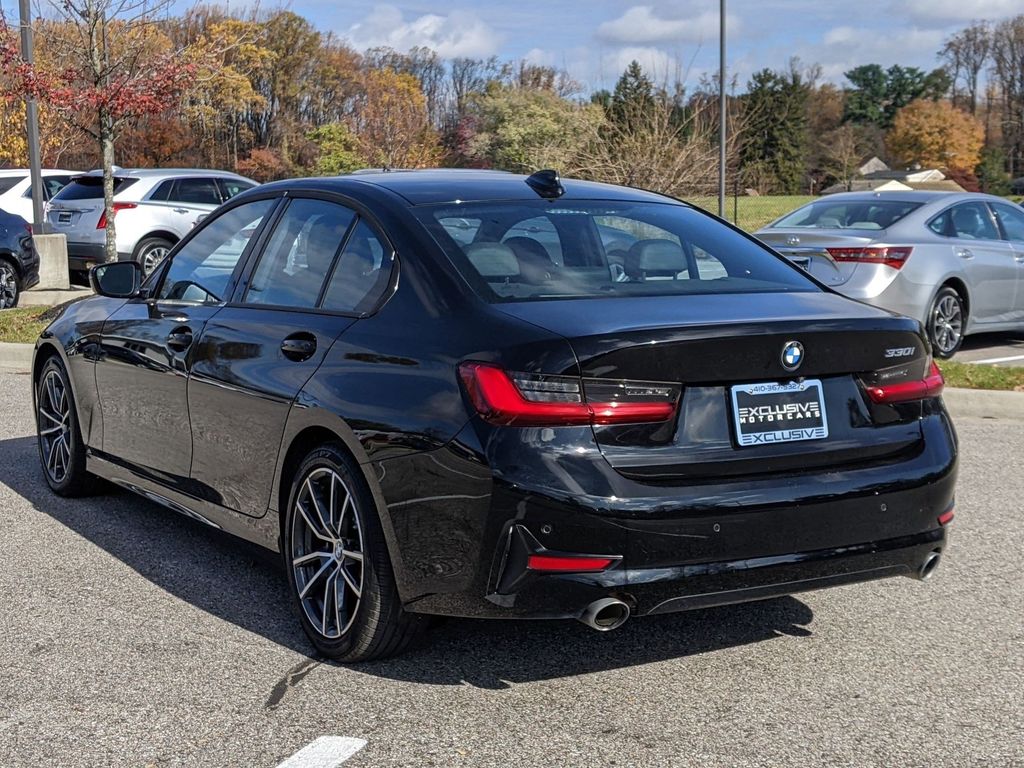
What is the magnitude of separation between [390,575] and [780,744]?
49.4 inches

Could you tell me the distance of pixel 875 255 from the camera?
37.9 feet

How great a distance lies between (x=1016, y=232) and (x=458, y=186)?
31.8 feet

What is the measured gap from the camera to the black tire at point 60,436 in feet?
21.8

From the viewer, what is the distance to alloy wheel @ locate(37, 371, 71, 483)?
676cm

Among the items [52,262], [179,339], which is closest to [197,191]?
[52,262]

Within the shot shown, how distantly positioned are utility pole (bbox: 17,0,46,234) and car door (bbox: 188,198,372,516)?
12.4 metres

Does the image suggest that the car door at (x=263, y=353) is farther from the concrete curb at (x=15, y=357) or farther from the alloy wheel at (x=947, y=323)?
the alloy wheel at (x=947, y=323)

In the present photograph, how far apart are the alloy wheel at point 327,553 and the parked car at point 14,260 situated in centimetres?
1314

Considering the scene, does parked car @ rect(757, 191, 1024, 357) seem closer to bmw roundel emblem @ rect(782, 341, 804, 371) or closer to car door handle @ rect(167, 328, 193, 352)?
car door handle @ rect(167, 328, 193, 352)

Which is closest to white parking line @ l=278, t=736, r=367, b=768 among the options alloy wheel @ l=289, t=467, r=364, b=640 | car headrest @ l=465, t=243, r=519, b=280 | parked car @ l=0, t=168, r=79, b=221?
alloy wheel @ l=289, t=467, r=364, b=640

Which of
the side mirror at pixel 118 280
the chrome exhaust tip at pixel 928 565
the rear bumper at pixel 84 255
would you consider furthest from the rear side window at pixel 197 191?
the chrome exhaust tip at pixel 928 565

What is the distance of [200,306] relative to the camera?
Result: 17.7 feet

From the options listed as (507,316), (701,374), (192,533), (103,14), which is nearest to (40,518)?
(192,533)

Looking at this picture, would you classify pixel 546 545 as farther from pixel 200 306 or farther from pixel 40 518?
pixel 40 518
